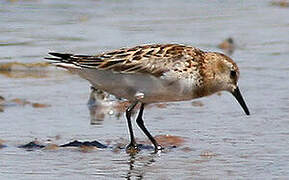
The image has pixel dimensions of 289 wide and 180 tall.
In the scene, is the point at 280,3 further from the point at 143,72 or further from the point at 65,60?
the point at 65,60

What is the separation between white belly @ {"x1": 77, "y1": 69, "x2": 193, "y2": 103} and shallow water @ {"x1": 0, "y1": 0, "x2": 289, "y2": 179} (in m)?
0.46

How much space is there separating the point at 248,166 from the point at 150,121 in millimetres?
1969

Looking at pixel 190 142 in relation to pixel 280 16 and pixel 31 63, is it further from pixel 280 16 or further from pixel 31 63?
pixel 280 16

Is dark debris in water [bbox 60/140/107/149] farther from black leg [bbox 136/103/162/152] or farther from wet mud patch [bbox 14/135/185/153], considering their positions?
black leg [bbox 136/103/162/152]

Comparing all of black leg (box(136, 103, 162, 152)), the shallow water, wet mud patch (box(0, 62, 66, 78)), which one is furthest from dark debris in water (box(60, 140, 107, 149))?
wet mud patch (box(0, 62, 66, 78))

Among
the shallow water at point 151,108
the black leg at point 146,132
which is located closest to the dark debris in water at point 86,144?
the shallow water at point 151,108

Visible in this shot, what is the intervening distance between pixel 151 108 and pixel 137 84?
1.52 meters

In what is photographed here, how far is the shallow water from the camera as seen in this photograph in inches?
305

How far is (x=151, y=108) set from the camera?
396 inches

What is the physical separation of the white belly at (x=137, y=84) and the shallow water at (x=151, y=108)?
46cm

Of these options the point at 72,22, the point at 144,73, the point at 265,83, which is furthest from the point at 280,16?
the point at 144,73

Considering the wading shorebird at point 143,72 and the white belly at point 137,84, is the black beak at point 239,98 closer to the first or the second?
the wading shorebird at point 143,72

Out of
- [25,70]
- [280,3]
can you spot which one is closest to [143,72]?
[25,70]

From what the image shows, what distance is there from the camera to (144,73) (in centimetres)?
855
